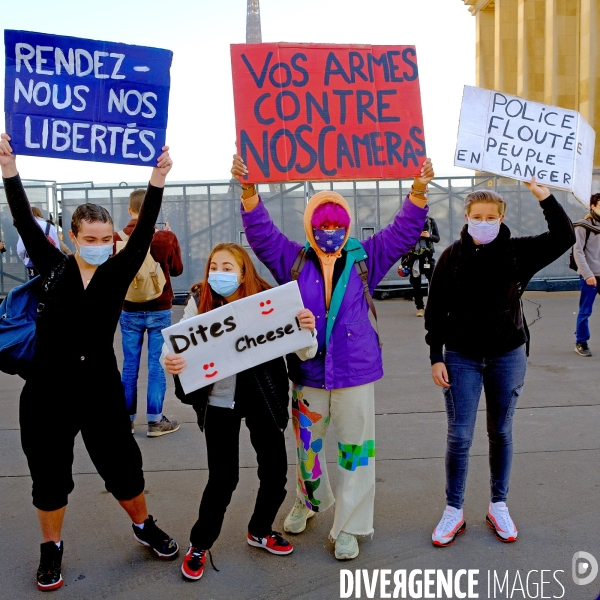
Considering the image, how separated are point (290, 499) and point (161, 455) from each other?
1.26m

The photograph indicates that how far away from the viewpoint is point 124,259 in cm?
329

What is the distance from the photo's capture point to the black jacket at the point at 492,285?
3486 mm

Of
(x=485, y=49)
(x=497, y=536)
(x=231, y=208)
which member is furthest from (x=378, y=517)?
(x=485, y=49)

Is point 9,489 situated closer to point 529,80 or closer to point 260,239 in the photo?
point 260,239

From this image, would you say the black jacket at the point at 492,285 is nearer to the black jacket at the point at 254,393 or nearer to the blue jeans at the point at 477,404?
the blue jeans at the point at 477,404

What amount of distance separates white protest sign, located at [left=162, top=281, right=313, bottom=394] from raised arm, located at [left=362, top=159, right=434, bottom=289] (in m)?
0.51

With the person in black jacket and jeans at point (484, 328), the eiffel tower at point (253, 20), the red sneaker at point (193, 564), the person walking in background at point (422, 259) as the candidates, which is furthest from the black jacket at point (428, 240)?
the eiffel tower at point (253, 20)

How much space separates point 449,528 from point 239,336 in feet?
4.89

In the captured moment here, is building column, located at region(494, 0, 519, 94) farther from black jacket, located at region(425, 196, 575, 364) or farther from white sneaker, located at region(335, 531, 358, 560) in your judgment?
white sneaker, located at region(335, 531, 358, 560)

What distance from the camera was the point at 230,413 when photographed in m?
3.31

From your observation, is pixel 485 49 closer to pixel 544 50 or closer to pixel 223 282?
pixel 544 50

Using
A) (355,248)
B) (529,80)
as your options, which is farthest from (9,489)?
(529,80)

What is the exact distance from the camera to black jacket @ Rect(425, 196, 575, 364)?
11.4ft

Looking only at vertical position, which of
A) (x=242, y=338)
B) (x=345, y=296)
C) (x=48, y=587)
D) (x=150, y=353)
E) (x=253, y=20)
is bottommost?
(x=48, y=587)
